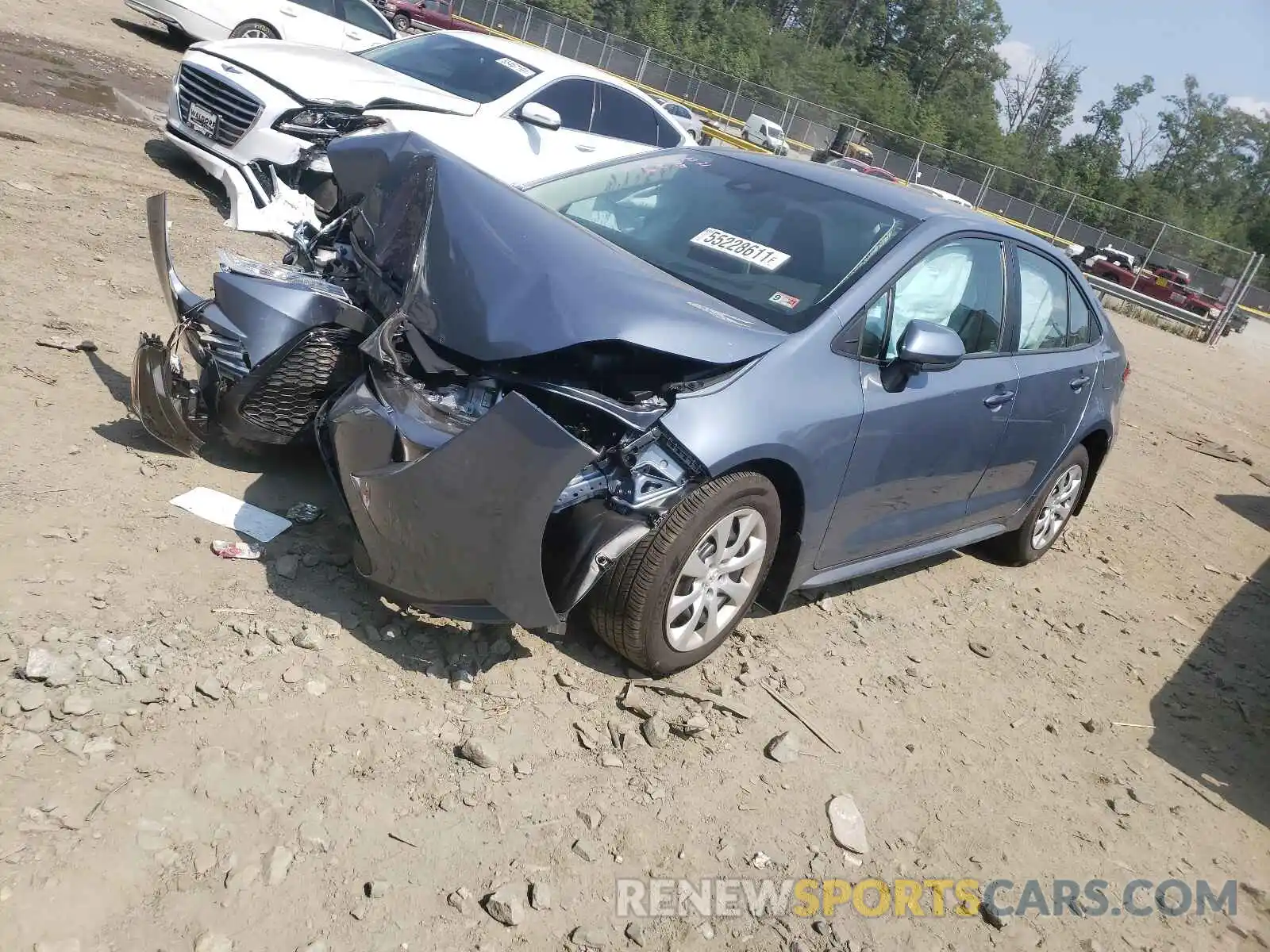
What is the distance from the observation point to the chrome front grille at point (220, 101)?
7.57 meters

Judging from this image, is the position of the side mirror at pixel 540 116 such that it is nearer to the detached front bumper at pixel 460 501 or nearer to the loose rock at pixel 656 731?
the detached front bumper at pixel 460 501

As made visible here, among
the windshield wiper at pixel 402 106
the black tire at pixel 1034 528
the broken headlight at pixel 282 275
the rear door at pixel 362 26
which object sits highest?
the rear door at pixel 362 26

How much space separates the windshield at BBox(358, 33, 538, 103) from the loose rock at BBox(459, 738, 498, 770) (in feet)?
21.2

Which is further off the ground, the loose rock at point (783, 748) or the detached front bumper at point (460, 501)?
the detached front bumper at point (460, 501)

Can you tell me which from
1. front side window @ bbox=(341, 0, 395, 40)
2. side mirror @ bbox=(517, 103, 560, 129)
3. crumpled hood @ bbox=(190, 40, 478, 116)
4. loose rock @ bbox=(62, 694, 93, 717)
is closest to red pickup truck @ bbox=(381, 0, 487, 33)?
front side window @ bbox=(341, 0, 395, 40)

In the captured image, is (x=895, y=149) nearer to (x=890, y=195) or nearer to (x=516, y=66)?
(x=516, y=66)

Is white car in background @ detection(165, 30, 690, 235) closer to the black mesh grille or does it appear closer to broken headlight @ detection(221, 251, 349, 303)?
broken headlight @ detection(221, 251, 349, 303)

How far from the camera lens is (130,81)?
11.1m

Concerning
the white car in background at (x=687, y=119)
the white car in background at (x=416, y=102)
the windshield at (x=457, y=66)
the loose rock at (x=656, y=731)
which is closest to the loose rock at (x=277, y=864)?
the loose rock at (x=656, y=731)

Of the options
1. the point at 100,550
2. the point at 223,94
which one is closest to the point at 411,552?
the point at 100,550

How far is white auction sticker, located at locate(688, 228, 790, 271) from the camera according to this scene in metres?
3.88

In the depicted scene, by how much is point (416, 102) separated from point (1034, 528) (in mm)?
5524

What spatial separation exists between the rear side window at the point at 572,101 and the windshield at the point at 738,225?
4.11m

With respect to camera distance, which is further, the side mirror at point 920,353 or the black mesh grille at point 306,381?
the black mesh grille at point 306,381
